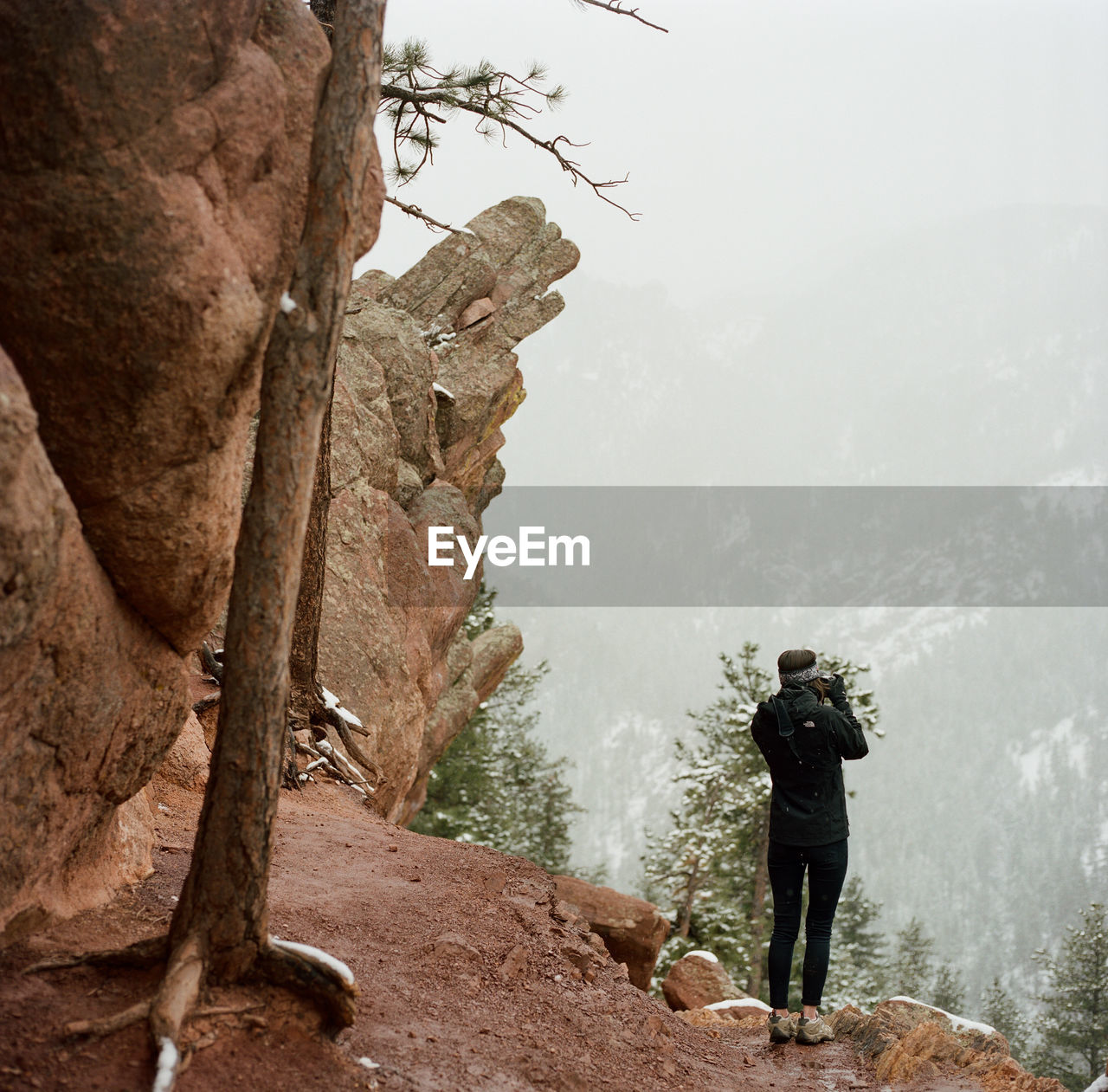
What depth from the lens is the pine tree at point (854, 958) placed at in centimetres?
2644

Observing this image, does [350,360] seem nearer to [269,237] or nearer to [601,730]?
[269,237]

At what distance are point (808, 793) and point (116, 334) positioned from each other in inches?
169

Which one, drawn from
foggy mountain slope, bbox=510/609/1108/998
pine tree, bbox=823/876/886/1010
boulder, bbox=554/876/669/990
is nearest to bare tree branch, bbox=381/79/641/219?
boulder, bbox=554/876/669/990

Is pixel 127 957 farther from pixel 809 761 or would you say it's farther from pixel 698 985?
pixel 698 985

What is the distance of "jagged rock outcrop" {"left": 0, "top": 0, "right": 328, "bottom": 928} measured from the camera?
3010 millimetres

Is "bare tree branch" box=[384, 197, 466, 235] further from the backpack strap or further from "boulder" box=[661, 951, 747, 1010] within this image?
"boulder" box=[661, 951, 747, 1010]

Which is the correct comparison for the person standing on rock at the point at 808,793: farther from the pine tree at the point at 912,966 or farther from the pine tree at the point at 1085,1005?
the pine tree at the point at 912,966

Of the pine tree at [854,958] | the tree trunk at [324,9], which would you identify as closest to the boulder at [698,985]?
the tree trunk at [324,9]

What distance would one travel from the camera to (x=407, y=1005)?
14.2 feet

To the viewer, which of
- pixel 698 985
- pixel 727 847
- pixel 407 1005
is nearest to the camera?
pixel 407 1005

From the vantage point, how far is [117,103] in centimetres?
309

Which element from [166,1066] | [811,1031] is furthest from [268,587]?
[811,1031]

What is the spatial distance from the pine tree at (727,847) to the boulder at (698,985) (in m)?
9.51

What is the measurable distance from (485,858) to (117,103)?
20.1 ft
